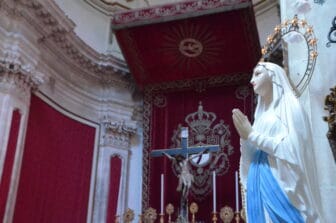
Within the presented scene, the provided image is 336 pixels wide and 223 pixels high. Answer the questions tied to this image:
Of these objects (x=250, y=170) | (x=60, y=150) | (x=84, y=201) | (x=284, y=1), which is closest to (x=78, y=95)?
(x=60, y=150)

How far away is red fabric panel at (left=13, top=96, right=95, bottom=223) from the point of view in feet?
25.0

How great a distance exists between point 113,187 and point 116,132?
1.05 metres

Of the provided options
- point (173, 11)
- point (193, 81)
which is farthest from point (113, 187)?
point (173, 11)

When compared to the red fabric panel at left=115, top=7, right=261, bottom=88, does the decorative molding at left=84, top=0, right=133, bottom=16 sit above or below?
above

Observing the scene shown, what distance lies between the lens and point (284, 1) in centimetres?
514

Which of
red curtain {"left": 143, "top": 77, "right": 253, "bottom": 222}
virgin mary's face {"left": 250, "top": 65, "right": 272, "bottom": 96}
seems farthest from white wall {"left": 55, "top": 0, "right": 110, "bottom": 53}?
virgin mary's face {"left": 250, "top": 65, "right": 272, "bottom": 96}

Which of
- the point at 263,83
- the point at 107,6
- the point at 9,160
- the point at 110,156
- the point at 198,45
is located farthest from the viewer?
the point at 107,6

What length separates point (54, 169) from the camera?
27.2ft

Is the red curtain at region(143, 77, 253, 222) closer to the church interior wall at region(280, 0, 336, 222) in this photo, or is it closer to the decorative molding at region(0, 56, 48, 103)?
the decorative molding at region(0, 56, 48, 103)

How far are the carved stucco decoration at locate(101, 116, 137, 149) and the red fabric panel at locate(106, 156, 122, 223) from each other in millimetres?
299

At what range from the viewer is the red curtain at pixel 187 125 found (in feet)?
29.1

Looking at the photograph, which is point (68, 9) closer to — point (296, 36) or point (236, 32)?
point (236, 32)

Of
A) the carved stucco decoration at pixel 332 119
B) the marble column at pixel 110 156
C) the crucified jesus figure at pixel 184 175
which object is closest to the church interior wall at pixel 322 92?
the carved stucco decoration at pixel 332 119

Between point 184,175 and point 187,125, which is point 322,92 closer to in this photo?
point 184,175
